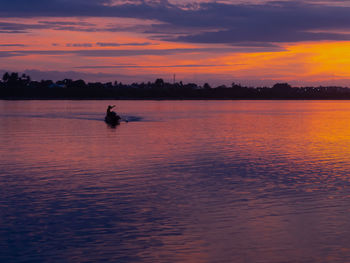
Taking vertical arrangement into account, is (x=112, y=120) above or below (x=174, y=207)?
above

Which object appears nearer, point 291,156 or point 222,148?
point 291,156

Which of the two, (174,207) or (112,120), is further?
(112,120)

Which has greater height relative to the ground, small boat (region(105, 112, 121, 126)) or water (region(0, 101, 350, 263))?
small boat (region(105, 112, 121, 126))

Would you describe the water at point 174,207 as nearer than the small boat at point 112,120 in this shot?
Yes

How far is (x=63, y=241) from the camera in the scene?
14.8 m

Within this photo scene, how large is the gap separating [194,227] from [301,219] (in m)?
3.85

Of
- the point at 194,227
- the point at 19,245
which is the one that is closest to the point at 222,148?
the point at 194,227

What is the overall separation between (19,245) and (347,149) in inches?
1226

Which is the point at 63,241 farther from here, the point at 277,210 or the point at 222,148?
the point at 222,148

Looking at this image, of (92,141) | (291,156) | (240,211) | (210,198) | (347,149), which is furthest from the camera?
(92,141)

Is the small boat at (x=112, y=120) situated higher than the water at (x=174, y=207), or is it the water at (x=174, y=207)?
the small boat at (x=112, y=120)

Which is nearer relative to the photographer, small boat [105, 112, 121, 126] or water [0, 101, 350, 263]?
water [0, 101, 350, 263]

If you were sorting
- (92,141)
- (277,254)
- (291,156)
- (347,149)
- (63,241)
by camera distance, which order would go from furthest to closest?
(92,141), (347,149), (291,156), (63,241), (277,254)

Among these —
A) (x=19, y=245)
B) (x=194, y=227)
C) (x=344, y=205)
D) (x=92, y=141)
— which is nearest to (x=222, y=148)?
(x=92, y=141)
